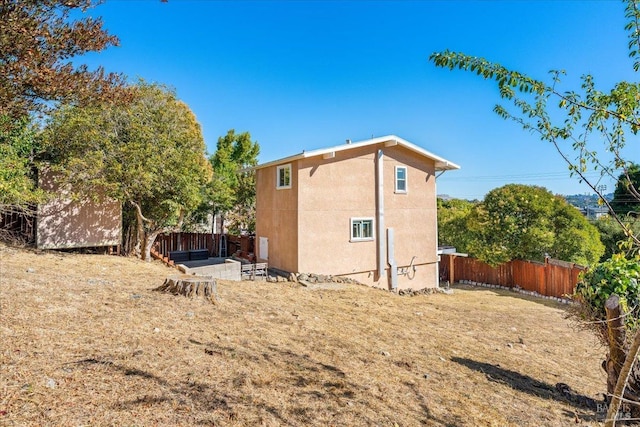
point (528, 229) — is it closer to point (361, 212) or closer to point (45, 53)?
point (361, 212)

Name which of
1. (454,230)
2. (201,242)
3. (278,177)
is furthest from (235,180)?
(454,230)

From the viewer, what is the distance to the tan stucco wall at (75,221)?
12125 mm

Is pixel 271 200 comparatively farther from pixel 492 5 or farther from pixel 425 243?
pixel 492 5

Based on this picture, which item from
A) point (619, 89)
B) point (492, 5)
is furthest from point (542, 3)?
point (619, 89)

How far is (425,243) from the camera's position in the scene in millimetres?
16781

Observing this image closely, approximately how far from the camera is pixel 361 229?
14836 millimetres

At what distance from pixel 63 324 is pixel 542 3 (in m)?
9.41

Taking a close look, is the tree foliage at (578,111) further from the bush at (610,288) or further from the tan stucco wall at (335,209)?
the tan stucco wall at (335,209)

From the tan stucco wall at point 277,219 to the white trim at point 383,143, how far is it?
56 cm

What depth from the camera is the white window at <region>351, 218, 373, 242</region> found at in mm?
14656

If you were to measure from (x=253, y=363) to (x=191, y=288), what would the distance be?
140 inches

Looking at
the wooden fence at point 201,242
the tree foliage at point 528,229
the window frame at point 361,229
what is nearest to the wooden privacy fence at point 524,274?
the tree foliage at point 528,229

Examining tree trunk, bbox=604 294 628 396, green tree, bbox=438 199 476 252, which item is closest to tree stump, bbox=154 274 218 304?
tree trunk, bbox=604 294 628 396

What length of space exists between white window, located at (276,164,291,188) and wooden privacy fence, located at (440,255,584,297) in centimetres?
1220
